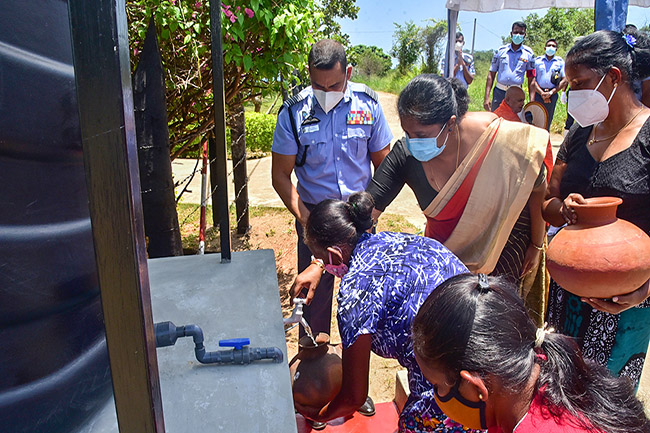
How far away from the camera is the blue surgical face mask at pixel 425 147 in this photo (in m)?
2.10

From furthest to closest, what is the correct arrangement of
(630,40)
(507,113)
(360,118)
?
(507,113)
(360,118)
(630,40)

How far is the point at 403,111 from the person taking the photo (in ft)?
6.82

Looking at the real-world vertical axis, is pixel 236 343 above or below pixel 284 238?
above

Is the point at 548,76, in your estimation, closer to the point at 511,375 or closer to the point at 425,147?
the point at 425,147

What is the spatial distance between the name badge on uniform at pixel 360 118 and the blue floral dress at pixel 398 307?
131 centimetres

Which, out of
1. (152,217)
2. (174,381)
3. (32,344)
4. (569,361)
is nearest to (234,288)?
(174,381)

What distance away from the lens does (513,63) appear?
25.2 ft

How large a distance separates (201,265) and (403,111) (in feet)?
3.59

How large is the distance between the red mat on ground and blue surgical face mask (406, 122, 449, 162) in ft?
4.30

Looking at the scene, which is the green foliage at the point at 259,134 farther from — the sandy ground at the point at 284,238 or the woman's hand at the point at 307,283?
the woman's hand at the point at 307,283

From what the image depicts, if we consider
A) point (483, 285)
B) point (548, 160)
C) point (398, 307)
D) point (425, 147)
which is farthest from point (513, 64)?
point (483, 285)

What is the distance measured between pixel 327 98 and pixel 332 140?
24 centimetres

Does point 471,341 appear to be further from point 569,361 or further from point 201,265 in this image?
point 201,265

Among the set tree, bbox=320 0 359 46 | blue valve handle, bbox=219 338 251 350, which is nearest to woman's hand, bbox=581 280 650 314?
blue valve handle, bbox=219 338 251 350
